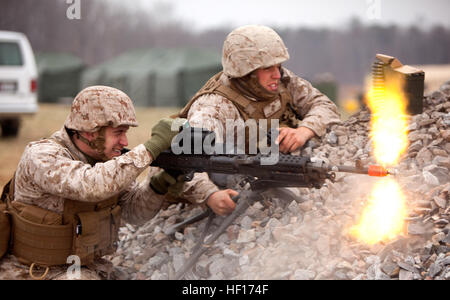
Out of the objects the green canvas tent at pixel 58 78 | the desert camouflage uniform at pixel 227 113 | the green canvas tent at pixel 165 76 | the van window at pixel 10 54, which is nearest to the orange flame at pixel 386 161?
the desert camouflage uniform at pixel 227 113

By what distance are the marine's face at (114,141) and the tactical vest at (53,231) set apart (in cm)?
41

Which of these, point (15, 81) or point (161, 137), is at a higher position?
point (161, 137)

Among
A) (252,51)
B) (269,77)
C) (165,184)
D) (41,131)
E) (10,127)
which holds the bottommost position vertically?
(41,131)

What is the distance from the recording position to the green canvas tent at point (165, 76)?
845 inches

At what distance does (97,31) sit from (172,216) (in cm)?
2583

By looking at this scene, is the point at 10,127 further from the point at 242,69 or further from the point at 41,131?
the point at 242,69

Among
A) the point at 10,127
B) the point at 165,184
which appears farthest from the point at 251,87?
the point at 10,127

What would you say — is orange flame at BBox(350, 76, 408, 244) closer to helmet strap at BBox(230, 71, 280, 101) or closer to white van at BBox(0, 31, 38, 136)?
helmet strap at BBox(230, 71, 280, 101)

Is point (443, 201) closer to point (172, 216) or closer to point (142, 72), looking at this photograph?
point (172, 216)

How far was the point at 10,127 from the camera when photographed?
1295 cm

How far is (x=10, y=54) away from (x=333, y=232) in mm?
10686

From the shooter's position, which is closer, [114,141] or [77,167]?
[77,167]

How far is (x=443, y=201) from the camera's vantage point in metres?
3.95

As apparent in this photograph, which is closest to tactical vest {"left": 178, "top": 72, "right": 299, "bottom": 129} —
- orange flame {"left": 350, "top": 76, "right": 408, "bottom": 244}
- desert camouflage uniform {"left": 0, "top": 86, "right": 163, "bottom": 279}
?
orange flame {"left": 350, "top": 76, "right": 408, "bottom": 244}
